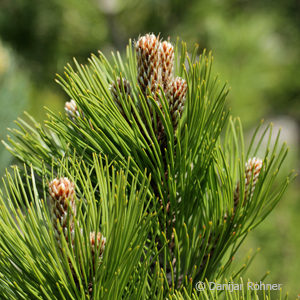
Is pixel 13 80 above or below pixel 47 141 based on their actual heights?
above

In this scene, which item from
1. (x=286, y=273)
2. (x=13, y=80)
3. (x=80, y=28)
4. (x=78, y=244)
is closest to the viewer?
(x=78, y=244)

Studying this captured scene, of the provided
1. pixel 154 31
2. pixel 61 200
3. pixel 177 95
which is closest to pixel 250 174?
pixel 177 95

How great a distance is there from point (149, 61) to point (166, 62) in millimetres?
19

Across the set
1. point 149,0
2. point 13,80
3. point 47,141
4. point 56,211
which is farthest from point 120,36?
point 56,211

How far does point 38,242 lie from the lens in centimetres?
38

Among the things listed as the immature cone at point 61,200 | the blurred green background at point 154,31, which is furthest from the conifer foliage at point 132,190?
the blurred green background at point 154,31

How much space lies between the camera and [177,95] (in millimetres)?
449

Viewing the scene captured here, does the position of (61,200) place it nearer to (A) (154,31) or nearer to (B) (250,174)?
(B) (250,174)

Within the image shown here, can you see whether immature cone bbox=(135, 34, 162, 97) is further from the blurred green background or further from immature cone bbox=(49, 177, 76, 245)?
the blurred green background

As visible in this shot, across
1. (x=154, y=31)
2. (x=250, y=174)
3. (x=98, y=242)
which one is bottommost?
(x=98, y=242)

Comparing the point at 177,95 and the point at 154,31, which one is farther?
the point at 154,31

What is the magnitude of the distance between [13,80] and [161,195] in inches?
31.2

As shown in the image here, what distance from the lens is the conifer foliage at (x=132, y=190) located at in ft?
1.22

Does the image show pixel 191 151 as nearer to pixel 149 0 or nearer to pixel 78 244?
pixel 78 244
